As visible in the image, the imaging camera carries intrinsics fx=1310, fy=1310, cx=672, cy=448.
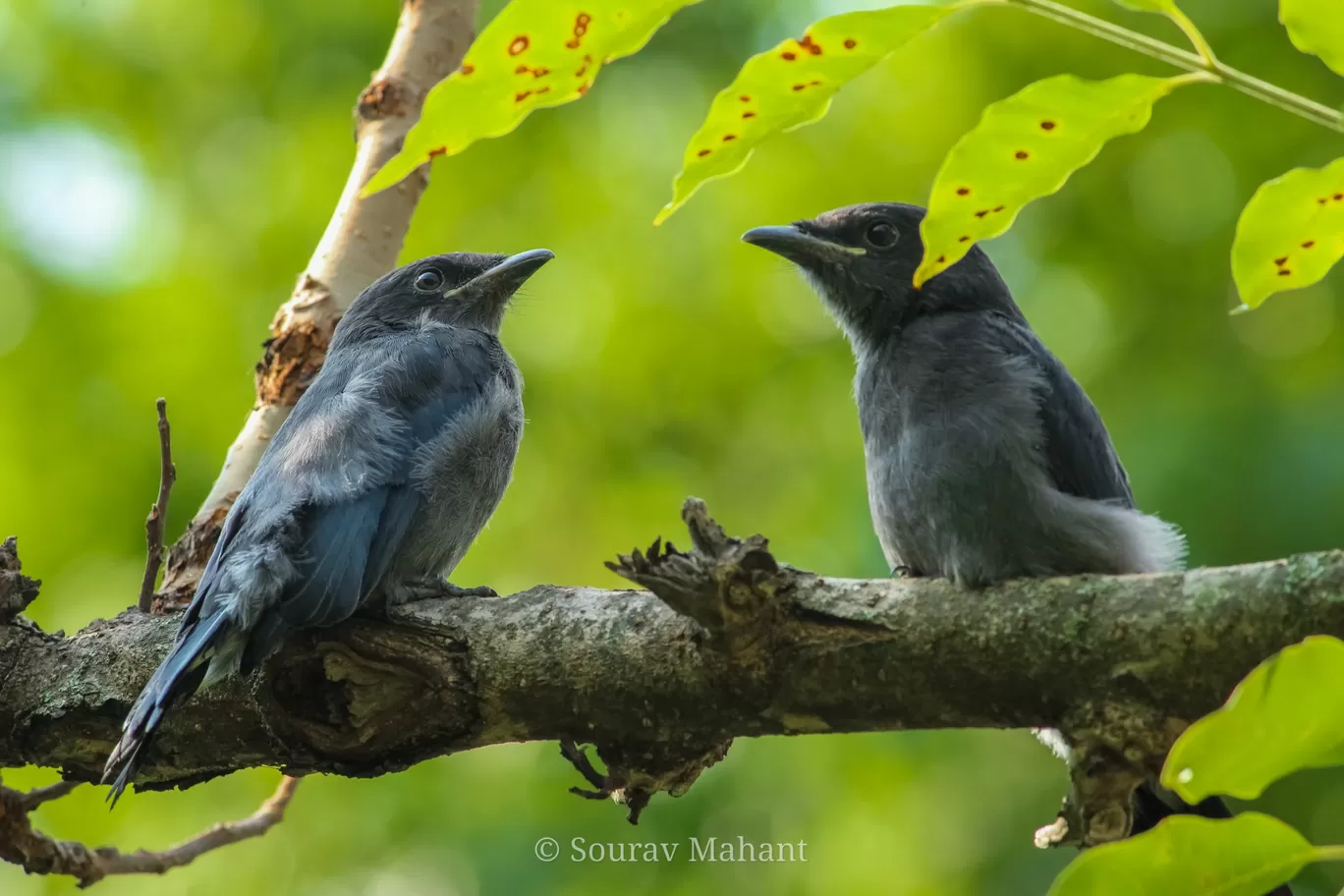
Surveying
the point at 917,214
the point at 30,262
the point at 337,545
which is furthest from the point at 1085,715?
the point at 30,262

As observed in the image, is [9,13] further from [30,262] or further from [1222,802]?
[1222,802]

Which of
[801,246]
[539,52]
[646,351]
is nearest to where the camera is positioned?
[539,52]

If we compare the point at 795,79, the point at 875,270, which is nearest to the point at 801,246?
the point at 875,270

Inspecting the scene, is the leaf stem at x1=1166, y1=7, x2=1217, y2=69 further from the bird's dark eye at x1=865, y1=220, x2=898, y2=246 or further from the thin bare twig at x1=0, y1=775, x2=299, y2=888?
the thin bare twig at x1=0, y1=775, x2=299, y2=888

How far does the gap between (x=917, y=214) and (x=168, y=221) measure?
19.3 ft

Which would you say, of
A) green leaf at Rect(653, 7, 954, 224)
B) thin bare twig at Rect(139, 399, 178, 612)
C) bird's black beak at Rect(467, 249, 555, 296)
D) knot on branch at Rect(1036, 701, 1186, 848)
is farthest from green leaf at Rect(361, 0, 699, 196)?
bird's black beak at Rect(467, 249, 555, 296)

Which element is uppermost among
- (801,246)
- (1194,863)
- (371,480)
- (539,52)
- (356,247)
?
(801,246)

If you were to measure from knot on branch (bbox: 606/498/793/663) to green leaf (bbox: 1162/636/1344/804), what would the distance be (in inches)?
61.7

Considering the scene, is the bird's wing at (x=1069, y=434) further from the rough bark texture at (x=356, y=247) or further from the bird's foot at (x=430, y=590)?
the rough bark texture at (x=356, y=247)

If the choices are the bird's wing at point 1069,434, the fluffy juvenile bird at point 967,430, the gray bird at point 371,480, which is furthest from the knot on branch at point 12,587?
the bird's wing at point 1069,434

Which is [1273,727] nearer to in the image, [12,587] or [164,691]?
[164,691]

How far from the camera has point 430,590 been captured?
4031mm

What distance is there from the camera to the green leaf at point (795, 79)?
1845mm

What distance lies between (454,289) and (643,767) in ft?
9.52
